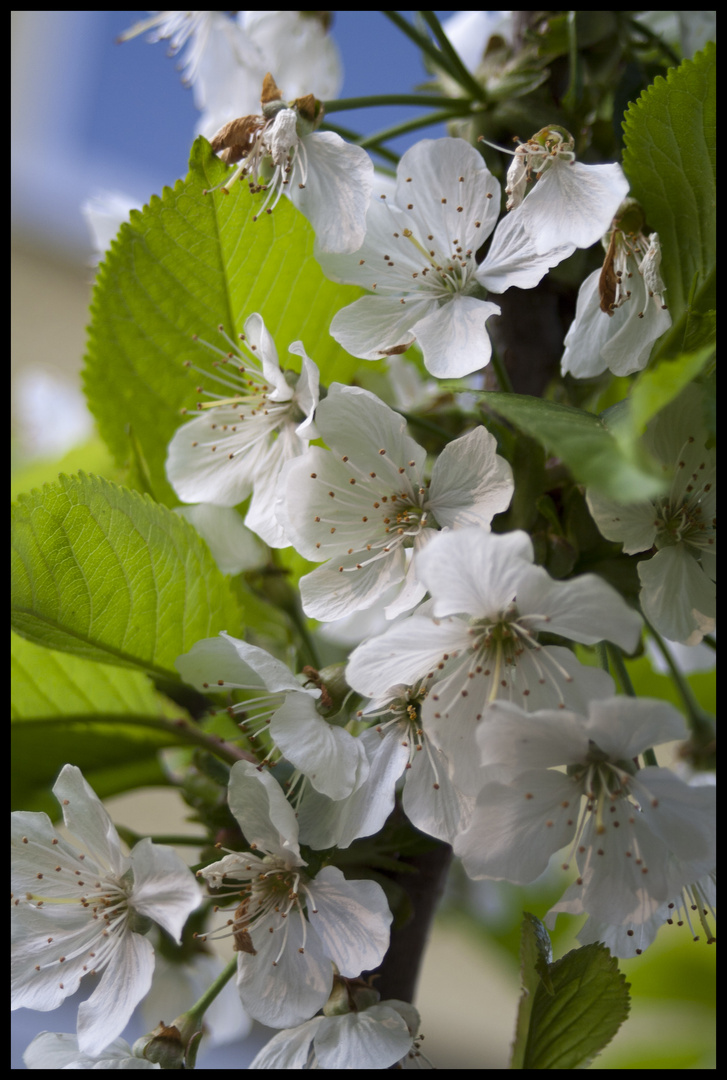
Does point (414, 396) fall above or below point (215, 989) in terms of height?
above

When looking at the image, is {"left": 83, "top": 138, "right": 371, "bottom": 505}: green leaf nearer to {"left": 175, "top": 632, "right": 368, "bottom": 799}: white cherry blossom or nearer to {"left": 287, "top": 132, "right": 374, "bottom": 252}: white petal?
{"left": 287, "top": 132, "right": 374, "bottom": 252}: white petal

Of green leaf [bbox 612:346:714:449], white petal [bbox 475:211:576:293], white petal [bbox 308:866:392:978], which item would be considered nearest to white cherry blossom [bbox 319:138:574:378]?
white petal [bbox 475:211:576:293]

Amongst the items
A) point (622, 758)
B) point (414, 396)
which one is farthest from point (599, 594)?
point (414, 396)

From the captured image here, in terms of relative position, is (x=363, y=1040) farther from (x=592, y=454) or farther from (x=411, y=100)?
(x=411, y=100)

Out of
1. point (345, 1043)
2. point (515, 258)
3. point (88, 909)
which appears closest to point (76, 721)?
point (88, 909)

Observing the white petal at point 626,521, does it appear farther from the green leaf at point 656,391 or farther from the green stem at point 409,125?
the green stem at point 409,125

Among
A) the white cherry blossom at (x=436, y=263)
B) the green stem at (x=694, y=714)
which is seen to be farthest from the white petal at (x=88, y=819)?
the green stem at (x=694, y=714)
